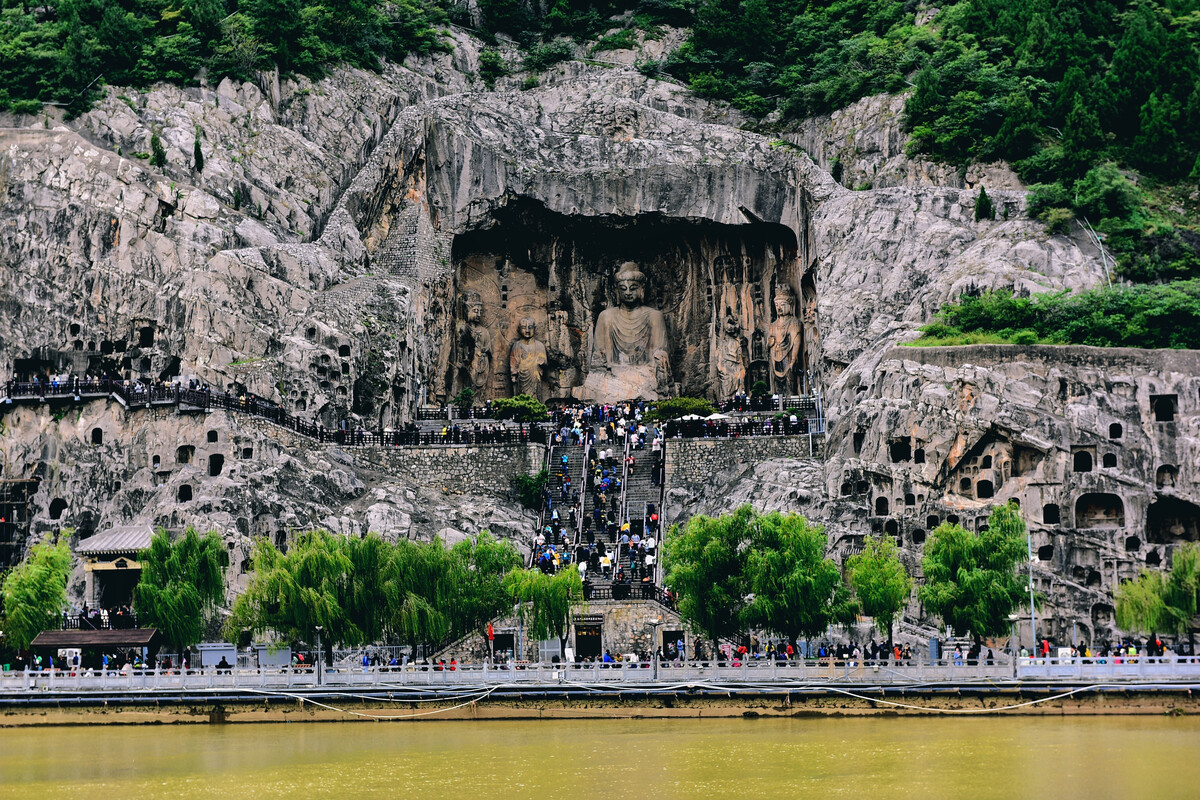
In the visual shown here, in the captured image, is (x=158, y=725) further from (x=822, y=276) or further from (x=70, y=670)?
(x=822, y=276)

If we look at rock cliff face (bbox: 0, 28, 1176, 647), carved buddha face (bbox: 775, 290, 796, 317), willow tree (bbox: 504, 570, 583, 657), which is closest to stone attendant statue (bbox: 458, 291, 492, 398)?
rock cliff face (bbox: 0, 28, 1176, 647)

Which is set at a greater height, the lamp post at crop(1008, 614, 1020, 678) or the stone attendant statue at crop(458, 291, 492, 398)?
the stone attendant statue at crop(458, 291, 492, 398)

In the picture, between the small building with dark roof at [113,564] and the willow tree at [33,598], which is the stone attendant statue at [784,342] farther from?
the willow tree at [33,598]

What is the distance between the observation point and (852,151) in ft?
297

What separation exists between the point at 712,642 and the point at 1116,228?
103 feet

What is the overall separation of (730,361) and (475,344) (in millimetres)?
14208

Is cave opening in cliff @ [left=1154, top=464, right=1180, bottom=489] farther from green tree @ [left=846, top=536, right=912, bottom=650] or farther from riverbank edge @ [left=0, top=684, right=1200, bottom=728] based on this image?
riverbank edge @ [left=0, top=684, right=1200, bottom=728]

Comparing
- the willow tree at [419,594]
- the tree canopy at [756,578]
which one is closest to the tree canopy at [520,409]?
the willow tree at [419,594]

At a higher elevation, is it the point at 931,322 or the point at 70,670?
the point at 931,322

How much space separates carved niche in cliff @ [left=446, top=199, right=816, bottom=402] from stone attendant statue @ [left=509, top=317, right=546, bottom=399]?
0.14 metres

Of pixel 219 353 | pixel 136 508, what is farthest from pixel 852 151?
pixel 136 508

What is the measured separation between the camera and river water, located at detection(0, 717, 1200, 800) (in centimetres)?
4400

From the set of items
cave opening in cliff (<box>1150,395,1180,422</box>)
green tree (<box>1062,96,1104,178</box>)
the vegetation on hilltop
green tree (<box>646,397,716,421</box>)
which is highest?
the vegetation on hilltop

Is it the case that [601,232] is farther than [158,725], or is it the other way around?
[601,232]
